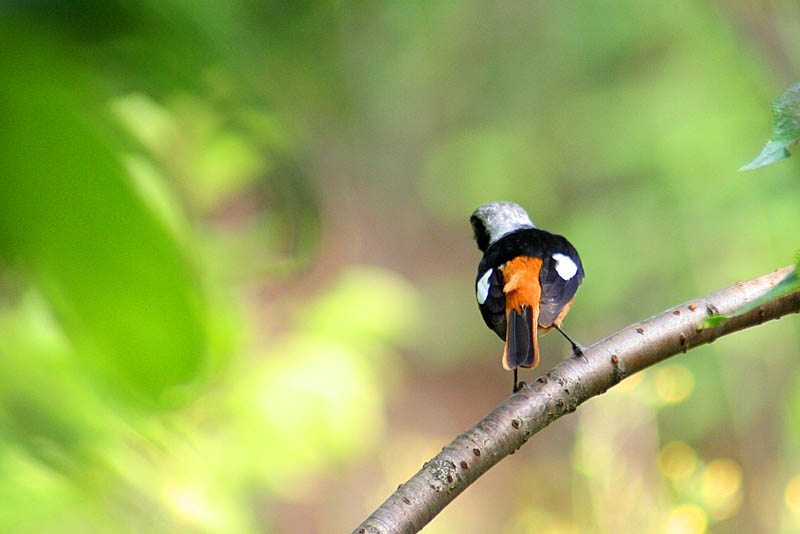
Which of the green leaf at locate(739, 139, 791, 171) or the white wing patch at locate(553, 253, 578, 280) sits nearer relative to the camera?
the green leaf at locate(739, 139, 791, 171)

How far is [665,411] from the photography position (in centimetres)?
388

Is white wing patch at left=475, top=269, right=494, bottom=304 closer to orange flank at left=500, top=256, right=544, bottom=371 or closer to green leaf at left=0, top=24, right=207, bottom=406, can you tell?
orange flank at left=500, top=256, right=544, bottom=371

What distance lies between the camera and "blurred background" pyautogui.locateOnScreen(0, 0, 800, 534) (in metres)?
0.20

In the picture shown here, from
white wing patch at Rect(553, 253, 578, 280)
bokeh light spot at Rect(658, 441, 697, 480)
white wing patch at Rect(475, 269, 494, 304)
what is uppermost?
bokeh light spot at Rect(658, 441, 697, 480)

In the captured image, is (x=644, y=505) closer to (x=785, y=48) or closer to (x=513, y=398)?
(x=785, y=48)

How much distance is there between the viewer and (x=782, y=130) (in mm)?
595

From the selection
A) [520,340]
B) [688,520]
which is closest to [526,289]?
[520,340]

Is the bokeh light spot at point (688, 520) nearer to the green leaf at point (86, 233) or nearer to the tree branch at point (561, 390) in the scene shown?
the tree branch at point (561, 390)

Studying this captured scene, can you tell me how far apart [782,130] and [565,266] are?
102 centimetres

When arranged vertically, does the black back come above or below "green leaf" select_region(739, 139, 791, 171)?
above

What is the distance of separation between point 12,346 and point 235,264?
56cm

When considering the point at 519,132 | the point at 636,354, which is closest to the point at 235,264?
the point at 636,354

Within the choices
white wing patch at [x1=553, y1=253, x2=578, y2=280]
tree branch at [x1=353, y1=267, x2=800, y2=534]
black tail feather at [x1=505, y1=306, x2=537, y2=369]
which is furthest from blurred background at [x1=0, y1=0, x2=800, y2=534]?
white wing patch at [x1=553, y1=253, x2=578, y2=280]

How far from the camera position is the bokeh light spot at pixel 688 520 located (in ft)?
7.53
